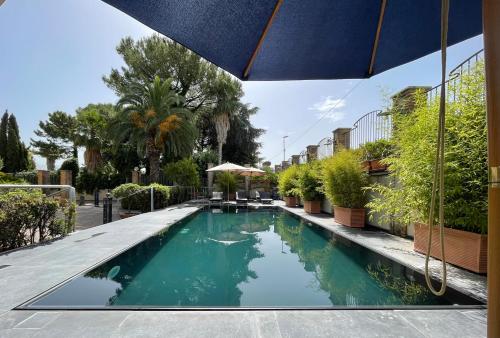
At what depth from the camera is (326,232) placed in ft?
27.3

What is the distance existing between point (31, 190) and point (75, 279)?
4318 mm

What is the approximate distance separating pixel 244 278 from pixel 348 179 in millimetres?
4869

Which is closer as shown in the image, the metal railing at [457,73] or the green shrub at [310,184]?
A: the metal railing at [457,73]

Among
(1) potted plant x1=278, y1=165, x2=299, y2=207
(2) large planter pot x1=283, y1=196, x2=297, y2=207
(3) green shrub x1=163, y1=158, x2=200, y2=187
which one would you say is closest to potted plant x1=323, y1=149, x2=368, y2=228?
(1) potted plant x1=278, y1=165, x2=299, y2=207

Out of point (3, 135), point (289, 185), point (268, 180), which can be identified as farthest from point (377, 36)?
point (3, 135)

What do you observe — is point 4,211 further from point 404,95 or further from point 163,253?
point 404,95

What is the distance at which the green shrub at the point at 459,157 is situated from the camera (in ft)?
13.6

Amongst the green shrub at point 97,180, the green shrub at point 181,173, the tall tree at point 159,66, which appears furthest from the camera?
the tall tree at point 159,66

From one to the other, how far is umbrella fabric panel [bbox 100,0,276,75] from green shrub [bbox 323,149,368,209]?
7021 mm

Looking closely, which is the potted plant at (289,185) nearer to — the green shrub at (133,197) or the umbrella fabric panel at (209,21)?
the green shrub at (133,197)

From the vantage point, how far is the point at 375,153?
28.1 feet

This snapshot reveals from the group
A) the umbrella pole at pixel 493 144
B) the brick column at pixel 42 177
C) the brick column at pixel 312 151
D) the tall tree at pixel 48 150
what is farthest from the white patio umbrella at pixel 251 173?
the tall tree at pixel 48 150

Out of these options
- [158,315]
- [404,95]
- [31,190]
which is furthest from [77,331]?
[404,95]

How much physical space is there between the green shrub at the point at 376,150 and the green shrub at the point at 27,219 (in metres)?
8.21
